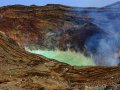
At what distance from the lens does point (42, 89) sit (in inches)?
719

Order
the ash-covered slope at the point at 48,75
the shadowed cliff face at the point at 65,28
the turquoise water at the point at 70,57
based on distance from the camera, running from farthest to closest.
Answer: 1. the shadowed cliff face at the point at 65,28
2. the turquoise water at the point at 70,57
3. the ash-covered slope at the point at 48,75

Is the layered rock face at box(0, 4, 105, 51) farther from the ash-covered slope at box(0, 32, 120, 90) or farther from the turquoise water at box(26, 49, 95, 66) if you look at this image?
the ash-covered slope at box(0, 32, 120, 90)

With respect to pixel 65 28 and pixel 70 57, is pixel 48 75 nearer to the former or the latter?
pixel 70 57

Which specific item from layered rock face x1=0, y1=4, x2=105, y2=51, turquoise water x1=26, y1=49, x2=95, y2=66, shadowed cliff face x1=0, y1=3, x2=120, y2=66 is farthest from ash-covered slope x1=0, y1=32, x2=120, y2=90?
layered rock face x1=0, y1=4, x2=105, y2=51

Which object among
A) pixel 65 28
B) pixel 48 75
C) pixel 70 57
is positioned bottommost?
pixel 70 57

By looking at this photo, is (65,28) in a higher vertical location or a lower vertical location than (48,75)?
higher

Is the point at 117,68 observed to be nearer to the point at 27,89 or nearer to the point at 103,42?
the point at 27,89

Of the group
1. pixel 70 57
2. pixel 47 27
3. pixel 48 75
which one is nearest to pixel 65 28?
pixel 47 27

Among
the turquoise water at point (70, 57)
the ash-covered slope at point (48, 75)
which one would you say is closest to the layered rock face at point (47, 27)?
the turquoise water at point (70, 57)

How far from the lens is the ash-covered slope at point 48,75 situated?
18312 millimetres

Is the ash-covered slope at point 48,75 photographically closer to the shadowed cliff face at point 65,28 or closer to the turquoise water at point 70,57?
the turquoise water at point 70,57

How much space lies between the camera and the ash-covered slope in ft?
60.1

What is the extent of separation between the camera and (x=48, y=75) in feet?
61.6

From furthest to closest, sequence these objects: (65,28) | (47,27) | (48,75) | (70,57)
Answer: (65,28) < (47,27) < (70,57) < (48,75)
